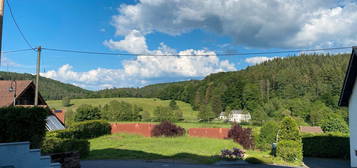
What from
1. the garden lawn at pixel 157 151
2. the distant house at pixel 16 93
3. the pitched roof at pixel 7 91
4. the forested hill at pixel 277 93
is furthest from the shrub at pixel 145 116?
the pitched roof at pixel 7 91

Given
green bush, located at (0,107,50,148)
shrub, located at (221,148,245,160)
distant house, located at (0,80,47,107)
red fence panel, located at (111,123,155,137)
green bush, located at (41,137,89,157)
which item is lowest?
red fence panel, located at (111,123,155,137)

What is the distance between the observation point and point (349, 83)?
42.1ft

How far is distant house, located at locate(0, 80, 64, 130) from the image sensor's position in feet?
65.9

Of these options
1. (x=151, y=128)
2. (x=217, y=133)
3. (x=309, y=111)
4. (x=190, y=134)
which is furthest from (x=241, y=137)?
(x=309, y=111)

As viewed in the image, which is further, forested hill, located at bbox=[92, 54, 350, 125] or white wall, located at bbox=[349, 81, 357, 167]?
forested hill, located at bbox=[92, 54, 350, 125]

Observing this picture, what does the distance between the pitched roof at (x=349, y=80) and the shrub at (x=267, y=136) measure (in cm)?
1067

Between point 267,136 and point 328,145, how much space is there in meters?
4.95

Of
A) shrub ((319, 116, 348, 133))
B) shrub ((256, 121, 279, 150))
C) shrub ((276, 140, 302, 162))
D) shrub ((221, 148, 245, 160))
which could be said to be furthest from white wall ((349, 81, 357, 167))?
shrub ((319, 116, 348, 133))

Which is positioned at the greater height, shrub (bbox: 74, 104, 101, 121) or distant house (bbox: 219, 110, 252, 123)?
shrub (bbox: 74, 104, 101, 121)

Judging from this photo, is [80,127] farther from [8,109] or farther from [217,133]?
[8,109]

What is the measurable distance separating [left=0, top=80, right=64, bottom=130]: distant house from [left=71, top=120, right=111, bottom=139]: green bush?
382 cm

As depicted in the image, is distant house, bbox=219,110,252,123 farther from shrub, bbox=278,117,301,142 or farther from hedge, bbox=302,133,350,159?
shrub, bbox=278,117,301,142

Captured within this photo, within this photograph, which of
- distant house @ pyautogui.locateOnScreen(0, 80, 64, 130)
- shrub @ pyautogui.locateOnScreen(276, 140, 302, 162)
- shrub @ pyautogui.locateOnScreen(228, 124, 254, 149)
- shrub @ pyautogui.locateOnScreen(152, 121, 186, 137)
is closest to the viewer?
shrub @ pyautogui.locateOnScreen(276, 140, 302, 162)

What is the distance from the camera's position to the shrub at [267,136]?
2383 cm
